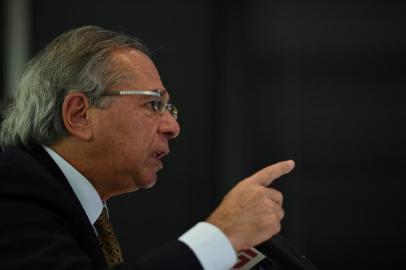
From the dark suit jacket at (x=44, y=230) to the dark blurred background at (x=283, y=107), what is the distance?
85.4 inches

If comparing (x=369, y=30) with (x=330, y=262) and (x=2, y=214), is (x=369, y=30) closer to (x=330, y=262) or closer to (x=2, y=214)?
(x=330, y=262)

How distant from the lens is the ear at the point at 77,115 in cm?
144

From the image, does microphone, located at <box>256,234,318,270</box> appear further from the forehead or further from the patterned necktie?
the forehead

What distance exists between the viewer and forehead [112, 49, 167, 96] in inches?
58.6

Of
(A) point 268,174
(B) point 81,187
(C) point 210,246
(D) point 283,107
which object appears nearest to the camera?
(C) point 210,246

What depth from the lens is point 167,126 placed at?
1.51 metres

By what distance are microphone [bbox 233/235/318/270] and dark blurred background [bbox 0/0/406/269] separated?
1.98 m

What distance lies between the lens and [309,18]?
3342 millimetres

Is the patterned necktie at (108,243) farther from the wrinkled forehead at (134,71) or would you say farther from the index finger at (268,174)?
the index finger at (268,174)

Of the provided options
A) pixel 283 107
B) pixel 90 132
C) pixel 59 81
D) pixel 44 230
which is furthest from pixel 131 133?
pixel 283 107

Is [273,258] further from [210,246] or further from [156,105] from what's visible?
[156,105]

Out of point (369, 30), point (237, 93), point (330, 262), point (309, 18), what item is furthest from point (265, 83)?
point (330, 262)

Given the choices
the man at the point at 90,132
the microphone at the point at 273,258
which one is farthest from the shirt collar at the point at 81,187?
the microphone at the point at 273,258

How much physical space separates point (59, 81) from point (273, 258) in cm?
73
